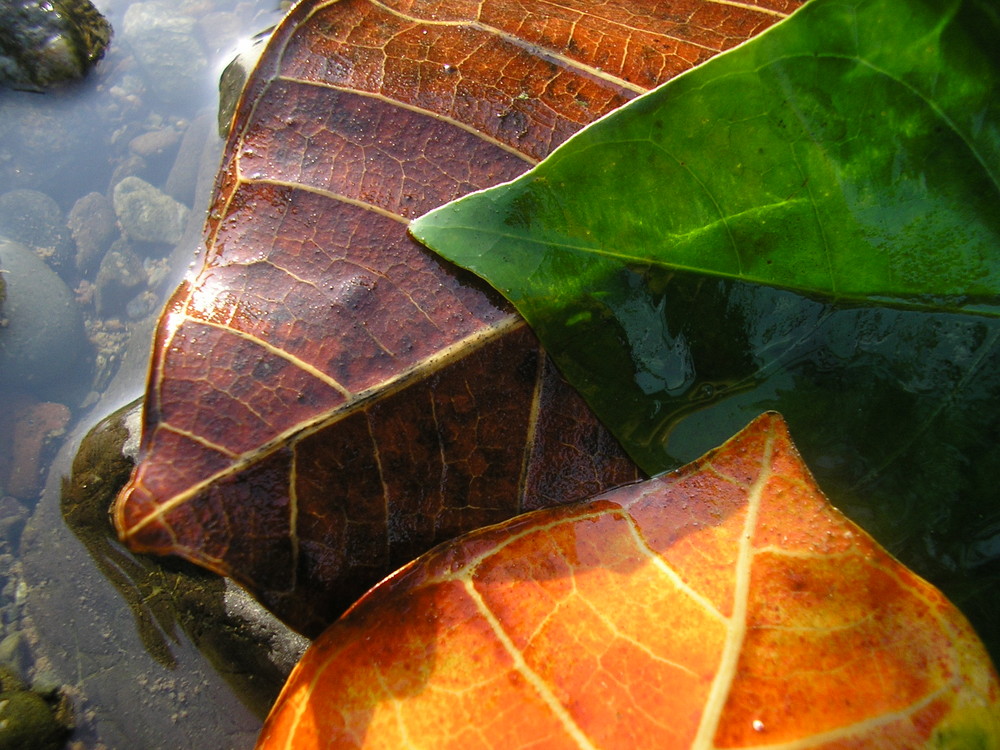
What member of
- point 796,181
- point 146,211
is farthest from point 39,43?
point 796,181

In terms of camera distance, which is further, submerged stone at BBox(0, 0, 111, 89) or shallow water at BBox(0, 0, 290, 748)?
submerged stone at BBox(0, 0, 111, 89)

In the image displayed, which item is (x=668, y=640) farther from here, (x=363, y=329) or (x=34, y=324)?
(x=34, y=324)

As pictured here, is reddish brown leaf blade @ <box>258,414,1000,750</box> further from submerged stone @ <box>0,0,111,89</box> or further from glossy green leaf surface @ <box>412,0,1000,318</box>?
submerged stone @ <box>0,0,111,89</box>

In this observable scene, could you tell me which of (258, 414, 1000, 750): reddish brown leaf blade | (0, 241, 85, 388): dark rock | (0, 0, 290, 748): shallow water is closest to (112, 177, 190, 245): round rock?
(0, 0, 290, 748): shallow water

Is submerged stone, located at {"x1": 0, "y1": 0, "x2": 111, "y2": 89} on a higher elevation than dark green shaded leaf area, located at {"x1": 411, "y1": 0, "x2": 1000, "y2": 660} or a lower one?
higher

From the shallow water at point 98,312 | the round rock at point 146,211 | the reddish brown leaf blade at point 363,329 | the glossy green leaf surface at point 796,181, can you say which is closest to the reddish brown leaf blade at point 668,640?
the reddish brown leaf blade at point 363,329

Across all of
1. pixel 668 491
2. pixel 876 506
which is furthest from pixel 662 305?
pixel 876 506

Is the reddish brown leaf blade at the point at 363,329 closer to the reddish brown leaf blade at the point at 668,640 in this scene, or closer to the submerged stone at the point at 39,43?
the reddish brown leaf blade at the point at 668,640
